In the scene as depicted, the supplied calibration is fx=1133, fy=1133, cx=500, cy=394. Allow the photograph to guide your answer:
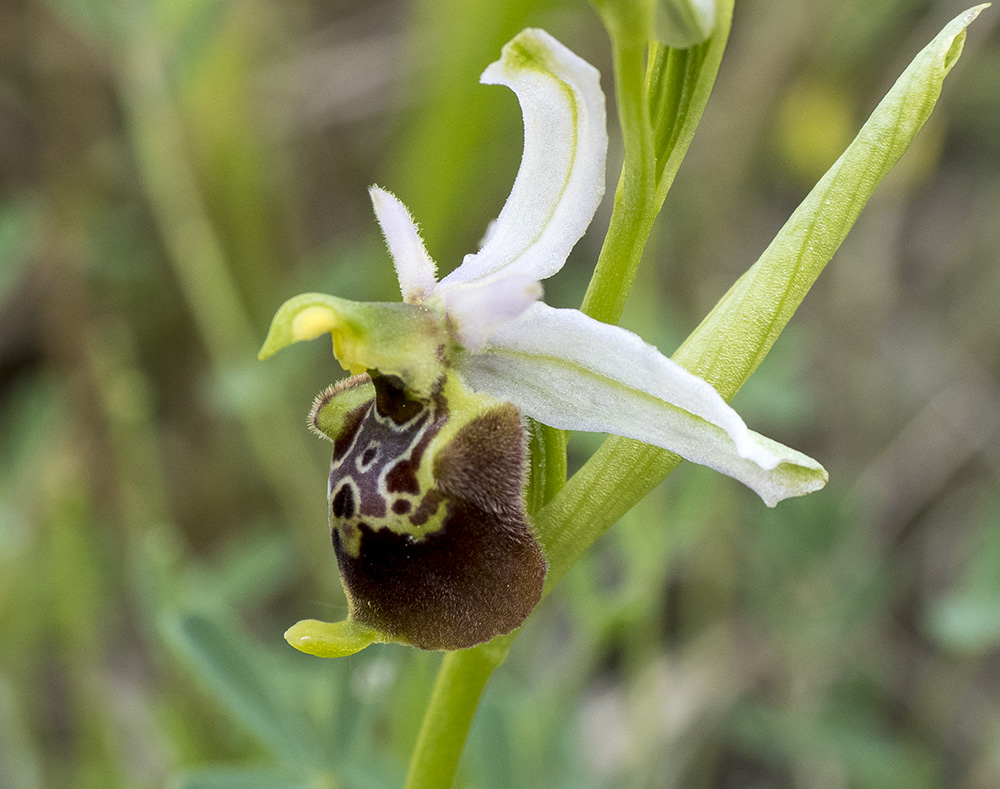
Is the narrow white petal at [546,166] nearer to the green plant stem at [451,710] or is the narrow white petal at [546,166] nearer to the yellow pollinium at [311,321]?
the yellow pollinium at [311,321]

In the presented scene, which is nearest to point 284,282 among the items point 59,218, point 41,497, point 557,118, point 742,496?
point 59,218

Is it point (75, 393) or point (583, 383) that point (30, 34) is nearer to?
point (75, 393)

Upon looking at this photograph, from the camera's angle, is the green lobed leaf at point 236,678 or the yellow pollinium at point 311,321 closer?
the yellow pollinium at point 311,321

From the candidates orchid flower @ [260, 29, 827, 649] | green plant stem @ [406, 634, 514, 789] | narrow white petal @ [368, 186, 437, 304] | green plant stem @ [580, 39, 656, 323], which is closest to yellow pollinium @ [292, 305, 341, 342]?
orchid flower @ [260, 29, 827, 649]

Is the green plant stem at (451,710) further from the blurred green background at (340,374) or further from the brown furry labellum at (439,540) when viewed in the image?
the blurred green background at (340,374)

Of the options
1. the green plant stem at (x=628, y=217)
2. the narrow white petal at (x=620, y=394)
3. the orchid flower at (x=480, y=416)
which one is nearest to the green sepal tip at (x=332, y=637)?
the orchid flower at (x=480, y=416)

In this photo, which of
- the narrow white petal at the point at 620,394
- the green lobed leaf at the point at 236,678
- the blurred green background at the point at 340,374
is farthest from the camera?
the blurred green background at the point at 340,374

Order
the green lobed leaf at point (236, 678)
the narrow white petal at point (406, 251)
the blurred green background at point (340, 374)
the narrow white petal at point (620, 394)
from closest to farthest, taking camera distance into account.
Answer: the narrow white petal at point (620, 394) → the narrow white petal at point (406, 251) → the green lobed leaf at point (236, 678) → the blurred green background at point (340, 374)

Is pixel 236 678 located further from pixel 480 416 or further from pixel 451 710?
pixel 480 416

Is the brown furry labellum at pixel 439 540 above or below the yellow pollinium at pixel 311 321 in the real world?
below

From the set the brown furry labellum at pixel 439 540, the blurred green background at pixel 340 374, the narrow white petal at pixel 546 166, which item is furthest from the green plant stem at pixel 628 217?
the blurred green background at pixel 340 374
